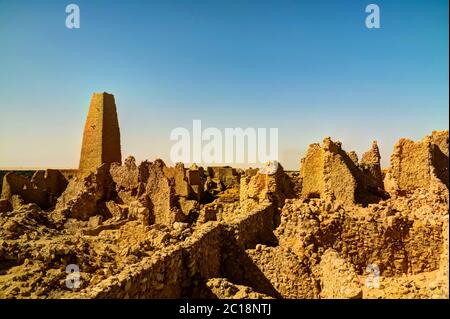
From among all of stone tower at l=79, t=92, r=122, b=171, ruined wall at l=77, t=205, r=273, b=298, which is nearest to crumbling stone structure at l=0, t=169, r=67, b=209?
stone tower at l=79, t=92, r=122, b=171

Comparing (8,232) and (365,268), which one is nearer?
(365,268)

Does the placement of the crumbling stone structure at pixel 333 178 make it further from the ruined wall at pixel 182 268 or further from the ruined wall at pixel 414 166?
the ruined wall at pixel 182 268

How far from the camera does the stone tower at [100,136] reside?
29.3 meters

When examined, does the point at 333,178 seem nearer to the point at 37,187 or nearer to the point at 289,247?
the point at 289,247

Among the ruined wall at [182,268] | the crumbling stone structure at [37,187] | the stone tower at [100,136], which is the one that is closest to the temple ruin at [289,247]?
the ruined wall at [182,268]

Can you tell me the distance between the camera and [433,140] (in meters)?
12.3

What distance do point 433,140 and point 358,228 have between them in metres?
6.02

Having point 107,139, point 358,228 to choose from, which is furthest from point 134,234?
point 107,139

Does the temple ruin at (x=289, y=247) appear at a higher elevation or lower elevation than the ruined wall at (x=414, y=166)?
lower
